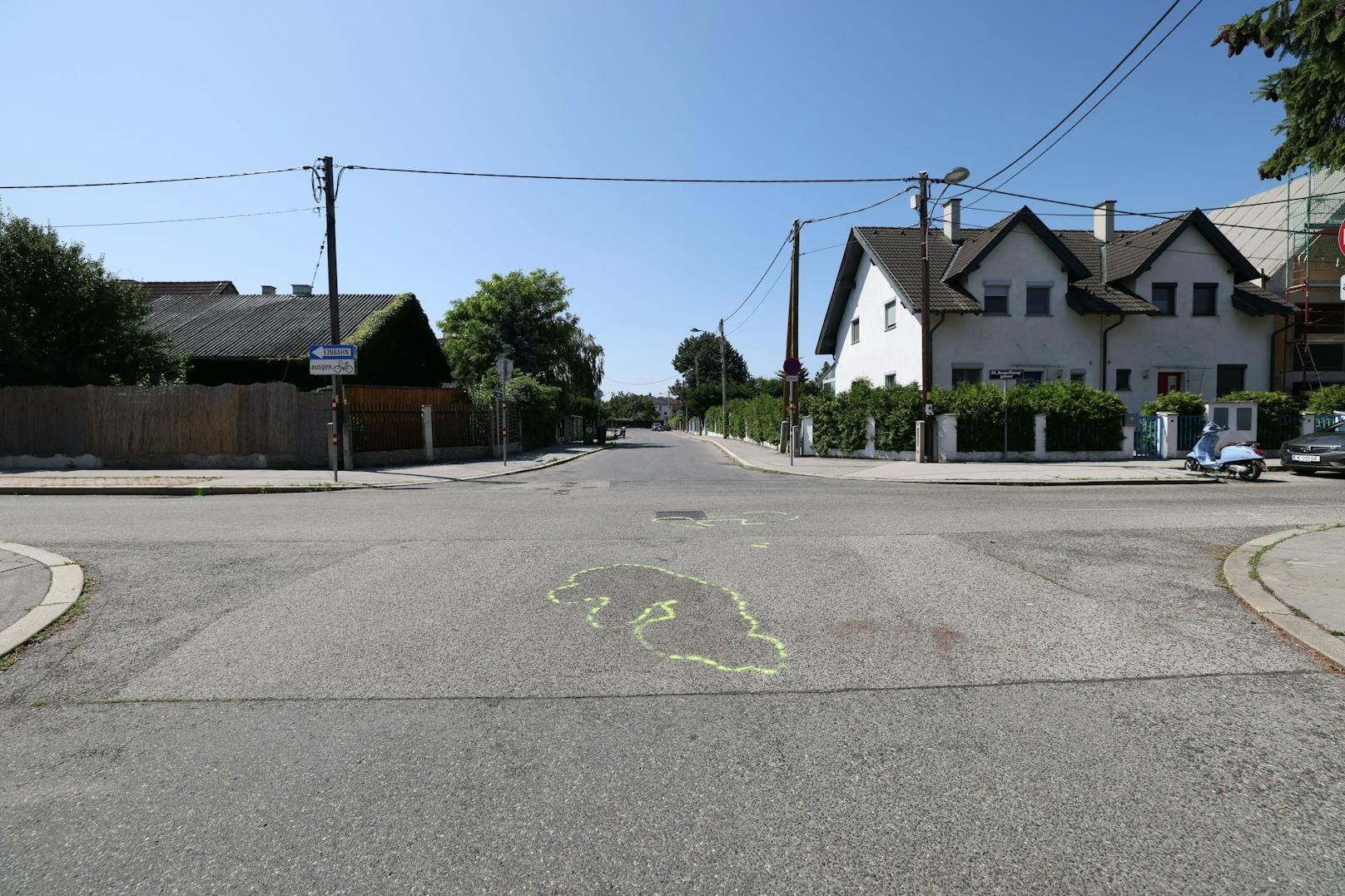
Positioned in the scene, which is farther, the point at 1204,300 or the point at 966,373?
the point at 1204,300

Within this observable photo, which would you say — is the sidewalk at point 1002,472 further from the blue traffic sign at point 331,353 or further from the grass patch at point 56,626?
the grass patch at point 56,626

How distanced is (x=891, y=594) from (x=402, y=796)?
3.99m

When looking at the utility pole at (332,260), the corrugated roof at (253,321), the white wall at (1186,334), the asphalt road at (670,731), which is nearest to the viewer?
the asphalt road at (670,731)

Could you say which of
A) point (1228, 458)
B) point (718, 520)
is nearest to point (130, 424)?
point (718, 520)

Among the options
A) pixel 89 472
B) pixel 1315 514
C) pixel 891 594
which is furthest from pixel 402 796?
pixel 89 472

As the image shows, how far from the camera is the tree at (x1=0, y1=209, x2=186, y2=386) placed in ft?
61.0

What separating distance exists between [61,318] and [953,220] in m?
31.7

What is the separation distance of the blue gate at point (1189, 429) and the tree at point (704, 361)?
251ft

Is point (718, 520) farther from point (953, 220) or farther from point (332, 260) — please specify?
point (953, 220)

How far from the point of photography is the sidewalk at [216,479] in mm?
13695

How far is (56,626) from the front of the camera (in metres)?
4.73

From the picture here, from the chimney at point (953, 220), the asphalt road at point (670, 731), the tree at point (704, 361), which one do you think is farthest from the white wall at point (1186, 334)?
the tree at point (704, 361)

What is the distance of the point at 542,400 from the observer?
3222 cm

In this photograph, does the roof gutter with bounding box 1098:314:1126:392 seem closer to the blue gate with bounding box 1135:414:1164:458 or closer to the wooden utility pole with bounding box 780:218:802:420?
the blue gate with bounding box 1135:414:1164:458
